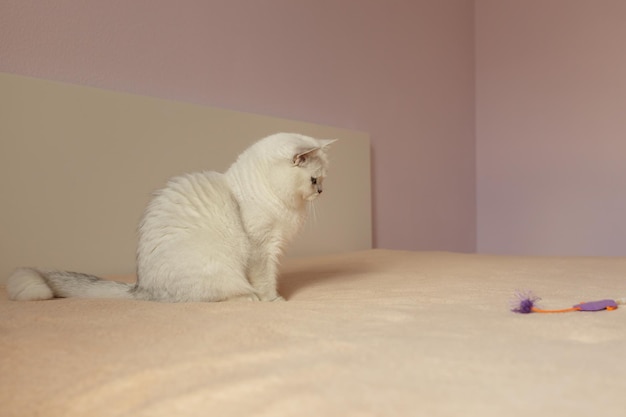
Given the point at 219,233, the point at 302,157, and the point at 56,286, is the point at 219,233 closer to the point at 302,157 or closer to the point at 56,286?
the point at 302,157

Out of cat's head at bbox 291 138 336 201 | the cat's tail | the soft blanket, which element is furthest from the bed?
cat's head at bbox 291 138 336 201

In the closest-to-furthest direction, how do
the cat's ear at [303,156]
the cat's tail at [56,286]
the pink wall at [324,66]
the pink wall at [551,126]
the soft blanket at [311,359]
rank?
1. the soft blanket at [311,359]
2. the cat's tail at [56,286]
3. the cat's ear at [303,156]
4. the pink wall at [324,66]
5. the pink wall at [551,126]

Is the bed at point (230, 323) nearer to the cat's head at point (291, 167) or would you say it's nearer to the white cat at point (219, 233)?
the white cat at point (219, 233)

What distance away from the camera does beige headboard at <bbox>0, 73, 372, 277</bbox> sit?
1789mm

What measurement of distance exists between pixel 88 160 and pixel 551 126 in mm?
3428

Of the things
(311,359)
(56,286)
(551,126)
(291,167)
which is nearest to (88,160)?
(56,286)

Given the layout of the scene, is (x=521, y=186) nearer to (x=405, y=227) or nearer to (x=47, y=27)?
(x=405, y=227)

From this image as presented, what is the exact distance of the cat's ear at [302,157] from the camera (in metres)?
1.49

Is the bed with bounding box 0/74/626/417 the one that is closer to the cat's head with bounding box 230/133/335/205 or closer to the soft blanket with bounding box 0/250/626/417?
the soft blanket with bounding box 0/250/626/417

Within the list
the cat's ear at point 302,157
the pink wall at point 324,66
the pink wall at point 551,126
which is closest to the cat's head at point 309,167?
the cat's ear at point 302,157

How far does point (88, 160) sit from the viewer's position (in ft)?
6.45

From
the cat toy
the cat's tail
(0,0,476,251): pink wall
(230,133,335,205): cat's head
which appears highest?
(0,0,476,251): pink wall

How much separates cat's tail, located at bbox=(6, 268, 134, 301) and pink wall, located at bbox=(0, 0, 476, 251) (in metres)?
0.85

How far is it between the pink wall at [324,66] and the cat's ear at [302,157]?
1.02 meters
